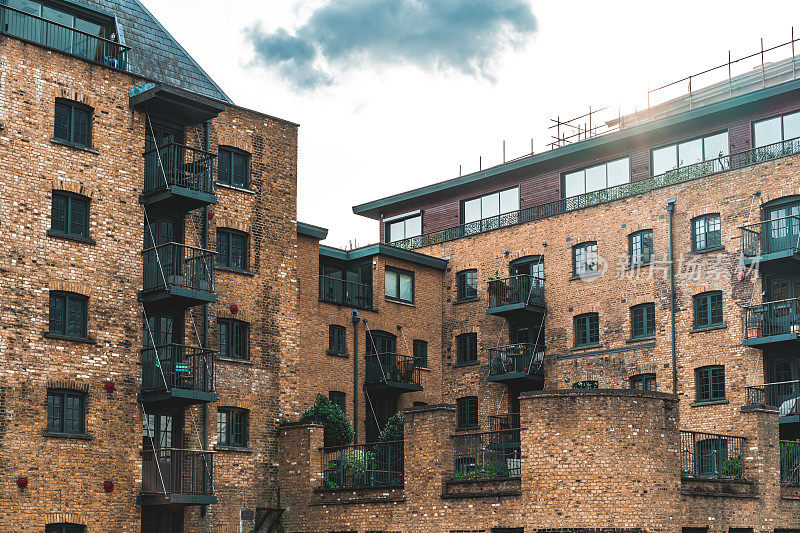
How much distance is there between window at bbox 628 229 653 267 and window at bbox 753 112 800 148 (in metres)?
4.77

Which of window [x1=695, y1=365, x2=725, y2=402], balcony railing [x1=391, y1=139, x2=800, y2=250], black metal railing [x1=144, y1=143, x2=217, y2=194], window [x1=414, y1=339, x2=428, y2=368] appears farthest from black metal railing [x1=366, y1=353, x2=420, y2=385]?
black metal railing [x1=144, y1=143, x2=217, y2=194]

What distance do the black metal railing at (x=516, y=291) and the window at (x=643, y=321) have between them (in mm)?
3800

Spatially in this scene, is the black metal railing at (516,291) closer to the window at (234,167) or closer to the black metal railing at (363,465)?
the black metal railing at (363,465)

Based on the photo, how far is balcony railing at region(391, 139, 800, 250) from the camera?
36281 millimetres

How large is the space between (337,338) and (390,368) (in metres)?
2.40

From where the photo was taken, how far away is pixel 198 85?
3291cm

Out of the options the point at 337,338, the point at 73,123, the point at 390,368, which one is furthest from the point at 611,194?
the point at 73,123

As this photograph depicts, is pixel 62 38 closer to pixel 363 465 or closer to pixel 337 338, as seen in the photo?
pixel 337 338

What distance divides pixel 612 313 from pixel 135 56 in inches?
736

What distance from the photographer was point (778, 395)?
112 ft

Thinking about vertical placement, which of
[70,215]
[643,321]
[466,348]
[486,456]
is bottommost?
Result: [486,456]

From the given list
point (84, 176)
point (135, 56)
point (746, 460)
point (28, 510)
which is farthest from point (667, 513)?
point (135, 56)

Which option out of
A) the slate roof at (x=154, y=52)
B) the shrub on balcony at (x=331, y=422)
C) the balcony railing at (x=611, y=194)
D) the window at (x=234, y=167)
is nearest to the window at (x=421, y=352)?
the balcony railing at (x=611, y=194)

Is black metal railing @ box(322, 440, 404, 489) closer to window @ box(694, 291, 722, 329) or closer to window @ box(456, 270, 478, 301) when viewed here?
window @ box(694, 291, 722, 329)
